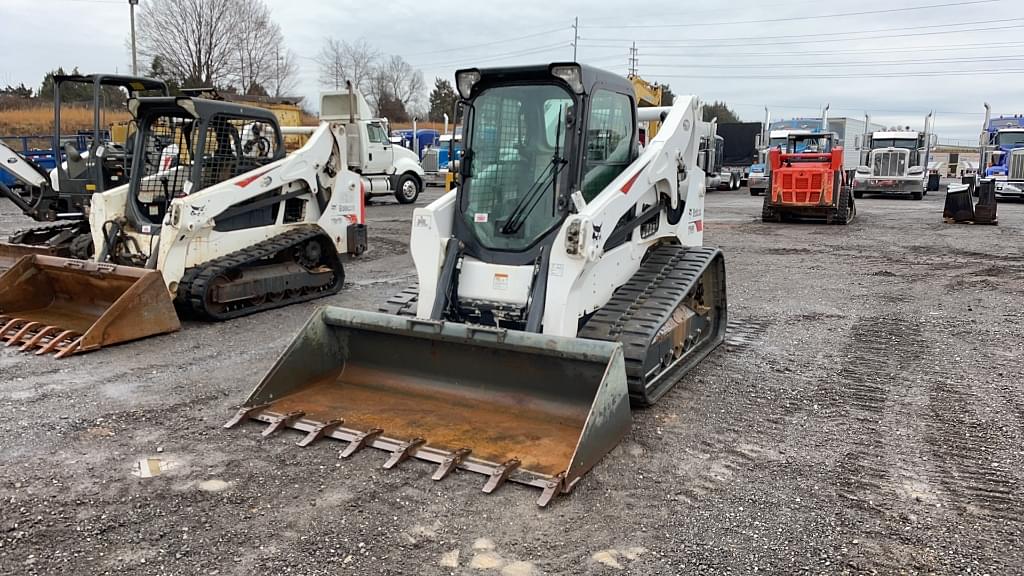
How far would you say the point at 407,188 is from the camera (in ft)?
71.0

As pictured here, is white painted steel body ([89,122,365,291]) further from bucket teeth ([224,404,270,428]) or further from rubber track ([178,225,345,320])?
bucket teeth ([224,404,270,428])

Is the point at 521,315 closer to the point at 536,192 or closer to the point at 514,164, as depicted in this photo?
the point at 536,192

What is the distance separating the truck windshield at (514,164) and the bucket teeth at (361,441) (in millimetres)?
1607

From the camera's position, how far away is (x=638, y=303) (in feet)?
17.6

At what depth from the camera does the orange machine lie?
1692 centimetres

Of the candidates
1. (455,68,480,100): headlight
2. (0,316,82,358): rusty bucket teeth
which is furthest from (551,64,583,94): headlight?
(0,316,82,358): rusty bucket teeth

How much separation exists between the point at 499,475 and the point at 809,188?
49.7 feet

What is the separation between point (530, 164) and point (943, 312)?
5.24 metres

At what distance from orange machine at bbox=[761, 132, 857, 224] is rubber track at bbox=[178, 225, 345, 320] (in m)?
11.7

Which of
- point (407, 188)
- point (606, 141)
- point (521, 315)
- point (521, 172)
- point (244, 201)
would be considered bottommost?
point (521, 315)

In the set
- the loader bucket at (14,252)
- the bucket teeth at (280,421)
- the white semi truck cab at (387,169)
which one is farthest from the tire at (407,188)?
the bucket teeth at (280,421)

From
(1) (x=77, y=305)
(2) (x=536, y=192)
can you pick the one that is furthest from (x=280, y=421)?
(1) (x=77, y=305)

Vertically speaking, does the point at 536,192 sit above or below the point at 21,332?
above

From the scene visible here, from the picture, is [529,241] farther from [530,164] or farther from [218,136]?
[218,136]
